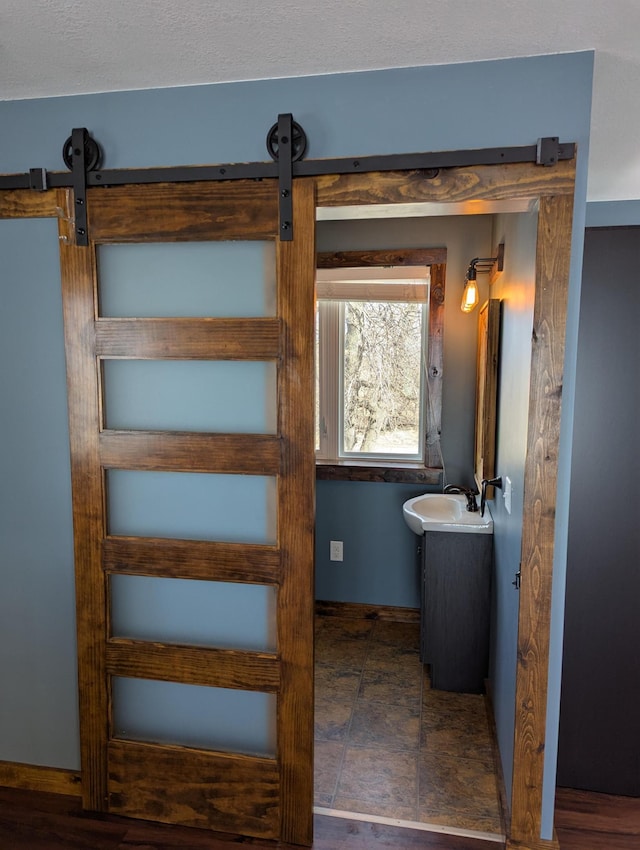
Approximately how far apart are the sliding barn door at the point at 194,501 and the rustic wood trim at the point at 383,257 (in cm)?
177

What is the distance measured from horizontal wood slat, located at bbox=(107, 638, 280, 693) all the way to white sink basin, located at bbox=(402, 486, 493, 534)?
3.84ft

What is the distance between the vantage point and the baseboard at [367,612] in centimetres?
367

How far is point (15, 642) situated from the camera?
2.16 metres

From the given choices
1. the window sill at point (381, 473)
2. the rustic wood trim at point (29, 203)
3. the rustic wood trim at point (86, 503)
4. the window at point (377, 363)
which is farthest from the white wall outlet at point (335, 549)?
the rustic wood trim at point (29, 203)

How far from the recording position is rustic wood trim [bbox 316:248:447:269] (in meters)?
3.45

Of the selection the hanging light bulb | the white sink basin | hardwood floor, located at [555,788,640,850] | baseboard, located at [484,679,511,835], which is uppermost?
the hanging light bulb

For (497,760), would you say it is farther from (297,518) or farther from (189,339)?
(189,339)

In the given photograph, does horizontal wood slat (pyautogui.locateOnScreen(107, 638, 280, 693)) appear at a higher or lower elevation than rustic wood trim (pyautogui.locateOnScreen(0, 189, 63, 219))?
lower

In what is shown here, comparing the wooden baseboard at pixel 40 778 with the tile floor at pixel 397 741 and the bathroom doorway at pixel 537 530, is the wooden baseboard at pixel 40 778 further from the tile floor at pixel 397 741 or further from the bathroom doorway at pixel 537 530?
the bathroom doorway at pixel 537 530

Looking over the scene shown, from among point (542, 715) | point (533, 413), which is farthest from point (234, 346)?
point (542, 715)

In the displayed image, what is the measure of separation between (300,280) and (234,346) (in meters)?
0.30

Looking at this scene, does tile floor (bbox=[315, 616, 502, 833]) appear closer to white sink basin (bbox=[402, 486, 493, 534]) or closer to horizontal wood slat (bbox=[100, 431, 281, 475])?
white sink basin (bbox=[402, 486, 493, 534])

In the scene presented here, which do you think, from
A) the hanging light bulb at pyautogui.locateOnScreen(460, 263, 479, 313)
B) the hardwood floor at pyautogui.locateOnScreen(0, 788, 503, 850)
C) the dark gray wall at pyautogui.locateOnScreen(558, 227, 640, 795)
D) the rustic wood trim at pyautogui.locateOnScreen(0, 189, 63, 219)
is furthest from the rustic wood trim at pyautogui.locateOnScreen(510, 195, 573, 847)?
the rustic wood trim at pyautogui.locateOnScreen(0, 189, 63, 219)

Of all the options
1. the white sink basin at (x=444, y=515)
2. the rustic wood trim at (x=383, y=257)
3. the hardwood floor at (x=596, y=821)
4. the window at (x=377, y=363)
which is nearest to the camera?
the hardwood floor at (x=596, y=821)
